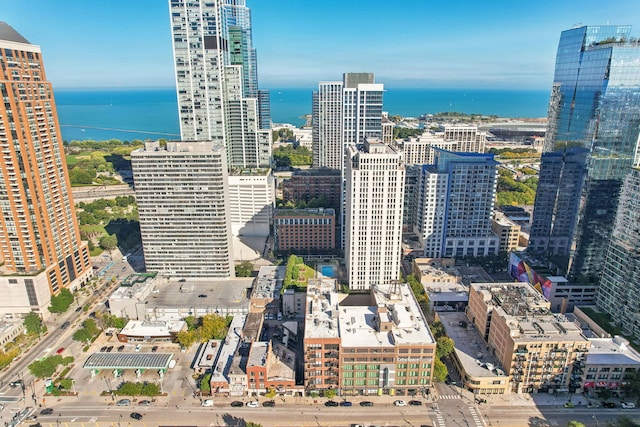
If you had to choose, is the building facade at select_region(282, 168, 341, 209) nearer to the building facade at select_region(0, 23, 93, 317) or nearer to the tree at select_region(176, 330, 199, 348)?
the building facade at select_region(0, 23, 93, 317)

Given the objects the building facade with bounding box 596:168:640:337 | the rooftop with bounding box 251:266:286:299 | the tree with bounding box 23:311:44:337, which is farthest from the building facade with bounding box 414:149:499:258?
the tree with bounding box 23:311:44:337

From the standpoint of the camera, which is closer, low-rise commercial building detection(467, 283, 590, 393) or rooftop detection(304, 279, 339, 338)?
low-rise commercial building detection(467, 283, 590, 393)

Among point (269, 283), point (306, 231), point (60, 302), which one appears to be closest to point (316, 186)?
point (306, 231)

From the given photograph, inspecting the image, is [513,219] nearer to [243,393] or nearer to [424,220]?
[424,220]

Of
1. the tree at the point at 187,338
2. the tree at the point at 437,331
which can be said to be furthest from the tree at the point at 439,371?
the tree at the point at 187,338

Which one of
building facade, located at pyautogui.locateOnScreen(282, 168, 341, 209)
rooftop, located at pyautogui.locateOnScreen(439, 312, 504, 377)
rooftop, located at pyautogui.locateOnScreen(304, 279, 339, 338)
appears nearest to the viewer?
rooftop, located at pyautogui.locateOnScreen(304, 279, 339, 338)

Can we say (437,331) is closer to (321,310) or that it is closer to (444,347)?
(444,347)

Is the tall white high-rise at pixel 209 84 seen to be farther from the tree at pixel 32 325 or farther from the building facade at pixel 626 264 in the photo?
the building facade at pixel 626 264

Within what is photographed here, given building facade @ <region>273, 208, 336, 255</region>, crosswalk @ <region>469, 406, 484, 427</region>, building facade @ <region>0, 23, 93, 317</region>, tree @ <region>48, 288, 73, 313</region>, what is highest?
building facade @ <region>0, 23, 93, 317</region>
